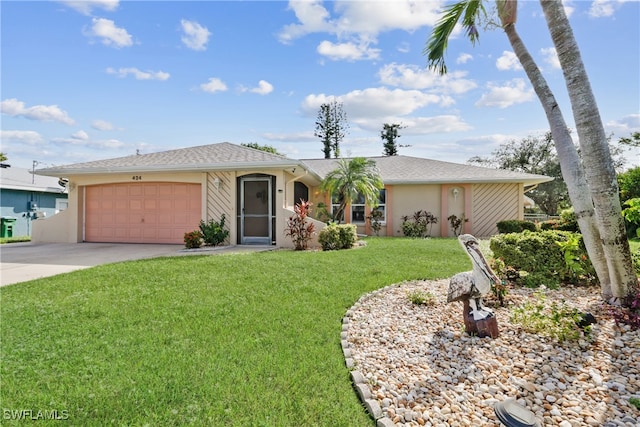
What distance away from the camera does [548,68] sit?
6281mm

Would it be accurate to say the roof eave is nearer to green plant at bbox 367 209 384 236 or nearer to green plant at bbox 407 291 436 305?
green plant at bbox 367 209 384 236

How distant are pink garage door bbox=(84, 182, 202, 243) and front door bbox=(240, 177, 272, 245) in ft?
5.97

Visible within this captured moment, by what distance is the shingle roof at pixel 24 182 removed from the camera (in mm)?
16922

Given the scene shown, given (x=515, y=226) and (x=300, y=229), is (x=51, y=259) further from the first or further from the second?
(x=515, y=226)

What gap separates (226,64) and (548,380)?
487 inches

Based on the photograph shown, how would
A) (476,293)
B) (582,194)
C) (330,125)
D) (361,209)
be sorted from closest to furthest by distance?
(476,293)
(582,194)
(361,209)
(330,125)

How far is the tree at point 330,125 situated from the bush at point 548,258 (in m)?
31.2

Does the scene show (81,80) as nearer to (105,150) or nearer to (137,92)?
(137,92)

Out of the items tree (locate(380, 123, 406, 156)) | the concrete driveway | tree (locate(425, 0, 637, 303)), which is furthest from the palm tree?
tree (locate(380, 123, 406, 156))

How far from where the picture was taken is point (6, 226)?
16.4 metres

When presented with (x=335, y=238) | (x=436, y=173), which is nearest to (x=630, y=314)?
(x=335, y=238)

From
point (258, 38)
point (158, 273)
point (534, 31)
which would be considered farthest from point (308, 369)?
point (258, 38)

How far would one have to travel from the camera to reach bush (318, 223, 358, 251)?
1038 centimetres

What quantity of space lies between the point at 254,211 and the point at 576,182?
10.0m
